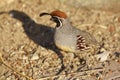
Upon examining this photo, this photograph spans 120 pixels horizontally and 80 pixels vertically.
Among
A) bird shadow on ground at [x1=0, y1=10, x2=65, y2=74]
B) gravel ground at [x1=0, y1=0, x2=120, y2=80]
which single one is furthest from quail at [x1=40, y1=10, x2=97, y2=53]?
bird shadow on ground at [x1=0, y1=10, x2=65, y2=74]

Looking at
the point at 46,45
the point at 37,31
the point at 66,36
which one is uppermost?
the point at 37,31

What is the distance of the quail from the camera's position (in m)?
4.82

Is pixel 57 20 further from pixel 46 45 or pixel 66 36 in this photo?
pixel 46 45

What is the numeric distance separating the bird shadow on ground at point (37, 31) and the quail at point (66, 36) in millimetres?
333

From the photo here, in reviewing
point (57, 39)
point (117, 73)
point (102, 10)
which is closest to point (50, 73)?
point (57, 39)

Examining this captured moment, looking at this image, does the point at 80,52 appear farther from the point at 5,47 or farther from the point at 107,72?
the point at 5,47

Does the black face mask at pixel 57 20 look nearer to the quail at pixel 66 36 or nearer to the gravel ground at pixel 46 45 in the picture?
the quail at pixel 66 36

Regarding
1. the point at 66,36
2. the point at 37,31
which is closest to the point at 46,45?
the point at 37,31

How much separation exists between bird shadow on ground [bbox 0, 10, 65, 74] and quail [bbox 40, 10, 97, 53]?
0.33m

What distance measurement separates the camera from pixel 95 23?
18.9ft

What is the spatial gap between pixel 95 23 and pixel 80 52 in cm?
88

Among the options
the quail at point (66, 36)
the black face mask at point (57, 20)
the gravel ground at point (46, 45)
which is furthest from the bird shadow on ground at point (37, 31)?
the black face mask at point (57, 20)

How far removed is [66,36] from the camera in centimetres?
488

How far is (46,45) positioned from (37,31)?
0.38m
